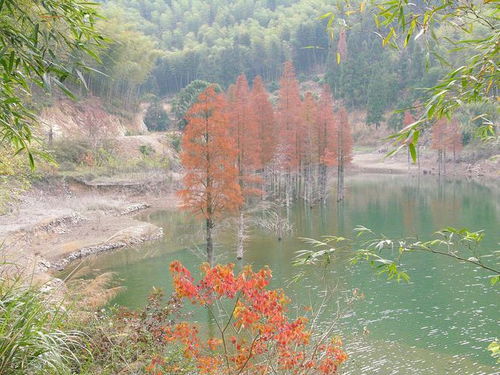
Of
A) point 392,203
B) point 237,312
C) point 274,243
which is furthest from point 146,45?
point 237,312

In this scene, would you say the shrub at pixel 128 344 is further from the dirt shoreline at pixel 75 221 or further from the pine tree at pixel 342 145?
the pine tree at pixel 342 145

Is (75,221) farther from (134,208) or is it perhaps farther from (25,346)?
(25,346)

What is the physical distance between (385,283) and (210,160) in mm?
8009

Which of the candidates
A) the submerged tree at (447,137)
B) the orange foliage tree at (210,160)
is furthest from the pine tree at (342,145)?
the orange foliage tree at (210,160)

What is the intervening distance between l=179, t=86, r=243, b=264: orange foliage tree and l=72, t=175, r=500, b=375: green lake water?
Result: 208 centimetres

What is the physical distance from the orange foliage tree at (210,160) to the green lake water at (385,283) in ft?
6.84

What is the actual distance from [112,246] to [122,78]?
37212 mm

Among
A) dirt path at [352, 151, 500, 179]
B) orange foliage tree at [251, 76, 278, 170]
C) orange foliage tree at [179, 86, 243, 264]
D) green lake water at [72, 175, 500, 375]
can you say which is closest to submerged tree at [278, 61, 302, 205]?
orange foliage tree at [251, 76, 278, 170]

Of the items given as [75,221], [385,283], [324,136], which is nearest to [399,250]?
[385,283]

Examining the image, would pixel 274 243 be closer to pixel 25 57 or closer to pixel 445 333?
pixel 445 333

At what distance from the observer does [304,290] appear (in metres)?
16.3

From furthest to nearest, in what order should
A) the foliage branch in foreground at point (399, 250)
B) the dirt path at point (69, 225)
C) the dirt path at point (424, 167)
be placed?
1. the dirt path at point (424, 167)
2. the dirt path at point (69, 225)
3. the foliage branch in foreground at point (399, 250)

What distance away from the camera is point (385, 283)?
17.0 m

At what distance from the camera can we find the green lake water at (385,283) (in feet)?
39.0
